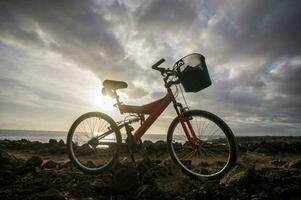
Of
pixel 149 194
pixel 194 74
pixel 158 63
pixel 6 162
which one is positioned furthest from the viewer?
pixel 6 162

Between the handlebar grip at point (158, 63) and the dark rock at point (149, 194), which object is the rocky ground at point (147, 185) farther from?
the handlebar grip at point (158, 63)

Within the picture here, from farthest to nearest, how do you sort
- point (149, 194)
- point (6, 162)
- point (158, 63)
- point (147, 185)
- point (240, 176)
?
point (6, 162) → point (158, 63) → point (240, 176) → point (147, 185) → point (149, 194)

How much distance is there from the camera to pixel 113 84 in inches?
219

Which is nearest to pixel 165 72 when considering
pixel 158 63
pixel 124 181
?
pixel 158 63

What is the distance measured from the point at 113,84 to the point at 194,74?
5.74ft

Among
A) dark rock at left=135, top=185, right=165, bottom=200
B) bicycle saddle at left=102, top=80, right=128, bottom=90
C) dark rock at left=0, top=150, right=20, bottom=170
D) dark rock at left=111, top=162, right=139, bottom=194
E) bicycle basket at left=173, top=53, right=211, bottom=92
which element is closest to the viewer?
dark rock at left=135, top=185, right=165, bottom=200

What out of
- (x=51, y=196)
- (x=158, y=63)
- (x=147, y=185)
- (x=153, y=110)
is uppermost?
(x=158, y=63)

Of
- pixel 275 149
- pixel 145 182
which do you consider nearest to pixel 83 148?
pixel 145 182

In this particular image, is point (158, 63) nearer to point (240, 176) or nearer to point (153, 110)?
point (153, 110)

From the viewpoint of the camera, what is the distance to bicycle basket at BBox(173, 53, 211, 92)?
481cm

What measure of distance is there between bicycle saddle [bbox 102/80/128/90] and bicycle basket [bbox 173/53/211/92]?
1.30 m

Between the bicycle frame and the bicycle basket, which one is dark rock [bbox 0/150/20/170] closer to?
the bicycle frame

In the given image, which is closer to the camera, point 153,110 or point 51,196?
point 51,196

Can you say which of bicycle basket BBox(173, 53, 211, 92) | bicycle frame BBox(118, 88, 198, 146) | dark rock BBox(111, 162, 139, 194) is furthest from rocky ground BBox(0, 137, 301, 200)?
bicycle basket BBox(173, 53, 211, 92)
